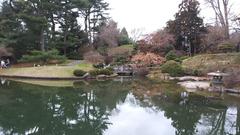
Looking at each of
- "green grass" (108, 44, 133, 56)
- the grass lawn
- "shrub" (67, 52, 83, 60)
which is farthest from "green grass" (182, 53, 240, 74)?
"shrub" (67, 52, 83, 60)

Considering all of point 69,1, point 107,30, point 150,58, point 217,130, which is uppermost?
point 69,1

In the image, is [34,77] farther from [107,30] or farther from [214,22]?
[214,22]

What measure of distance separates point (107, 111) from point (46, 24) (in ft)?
72.1

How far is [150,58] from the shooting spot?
33031mm

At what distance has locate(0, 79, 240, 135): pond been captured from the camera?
1041 centimetres

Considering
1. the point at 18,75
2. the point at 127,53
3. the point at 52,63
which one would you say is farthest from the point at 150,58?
the point at 18,75

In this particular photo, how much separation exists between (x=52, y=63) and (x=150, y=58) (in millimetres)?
10906

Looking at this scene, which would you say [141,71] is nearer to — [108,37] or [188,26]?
[188,26]

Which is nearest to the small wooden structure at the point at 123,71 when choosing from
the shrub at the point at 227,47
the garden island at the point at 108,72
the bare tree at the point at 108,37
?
the garden island at the point at 108,72

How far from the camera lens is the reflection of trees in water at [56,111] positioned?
10469 mm

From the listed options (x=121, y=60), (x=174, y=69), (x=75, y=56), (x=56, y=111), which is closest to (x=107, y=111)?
(x=56, y=111)

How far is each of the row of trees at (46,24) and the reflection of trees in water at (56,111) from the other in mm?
15520

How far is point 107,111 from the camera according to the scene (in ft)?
45.8

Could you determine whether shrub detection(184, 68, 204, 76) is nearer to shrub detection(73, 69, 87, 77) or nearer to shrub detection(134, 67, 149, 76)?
shrub detection(134, 67, 149, 76)
